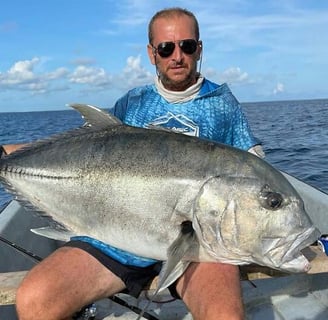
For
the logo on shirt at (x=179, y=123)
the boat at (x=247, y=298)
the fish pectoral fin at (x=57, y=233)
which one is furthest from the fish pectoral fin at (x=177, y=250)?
the boat at (x=247, y=298)

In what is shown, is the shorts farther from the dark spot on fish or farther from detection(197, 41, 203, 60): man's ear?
detection(197, 41, 203, 60): man's ear

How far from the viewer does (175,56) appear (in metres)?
3.48

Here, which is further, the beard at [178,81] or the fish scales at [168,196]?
the beard at [178,81]

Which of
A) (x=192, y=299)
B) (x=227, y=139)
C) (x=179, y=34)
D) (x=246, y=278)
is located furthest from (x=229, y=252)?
(x=179, y=34)

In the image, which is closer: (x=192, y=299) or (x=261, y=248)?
(x=261, y=248)

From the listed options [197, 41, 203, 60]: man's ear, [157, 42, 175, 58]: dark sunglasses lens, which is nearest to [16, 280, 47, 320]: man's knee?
[157, 42, 175, 58]: dark sunglasses lens

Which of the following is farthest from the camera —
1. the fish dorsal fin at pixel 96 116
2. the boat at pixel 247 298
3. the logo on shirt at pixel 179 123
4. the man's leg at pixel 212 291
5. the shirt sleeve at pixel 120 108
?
the boat at pixel 247 298

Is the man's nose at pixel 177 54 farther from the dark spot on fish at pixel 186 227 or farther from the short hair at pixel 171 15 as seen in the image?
the dark spot on fish at pixel 186 227

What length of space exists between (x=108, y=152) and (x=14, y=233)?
2320 mm

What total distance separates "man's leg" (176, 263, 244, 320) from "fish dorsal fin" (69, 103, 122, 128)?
1.01 m

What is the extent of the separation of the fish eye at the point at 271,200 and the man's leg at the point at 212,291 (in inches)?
24.3

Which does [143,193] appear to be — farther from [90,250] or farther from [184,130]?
[184,130]

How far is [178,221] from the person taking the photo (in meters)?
2.61

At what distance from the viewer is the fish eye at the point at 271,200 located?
2.54 m
